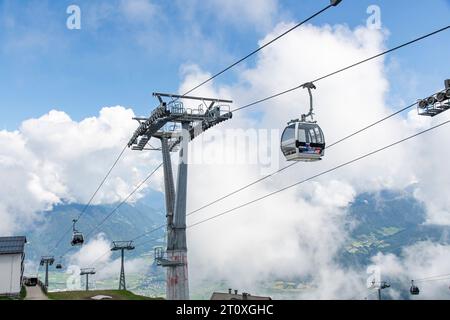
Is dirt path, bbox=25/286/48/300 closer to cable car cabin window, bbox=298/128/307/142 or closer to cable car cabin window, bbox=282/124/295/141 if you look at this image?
cable car cabin window, bbox=282/124/295/141

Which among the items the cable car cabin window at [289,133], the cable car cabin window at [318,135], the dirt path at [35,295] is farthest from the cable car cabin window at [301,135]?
the dirt path at [35,295]

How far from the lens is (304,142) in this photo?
2209 centimetres

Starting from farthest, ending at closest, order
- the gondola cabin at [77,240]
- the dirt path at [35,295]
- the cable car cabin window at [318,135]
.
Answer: the gondola cabin at [77,240] → the dirt path at [35,295] → the cable car cabin window at [318,135]

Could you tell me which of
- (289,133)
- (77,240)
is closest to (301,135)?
(289,133)

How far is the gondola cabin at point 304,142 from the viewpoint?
2208 cm

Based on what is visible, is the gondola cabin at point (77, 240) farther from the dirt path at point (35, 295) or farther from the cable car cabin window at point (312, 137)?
the cable car cabin window at point (312, 137)

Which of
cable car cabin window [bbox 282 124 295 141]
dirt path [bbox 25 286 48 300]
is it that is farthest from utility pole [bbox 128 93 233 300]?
dirt path [bbox 25 286 48 300]

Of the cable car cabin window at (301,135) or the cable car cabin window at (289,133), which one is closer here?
the cable car cabin window at (301,135)

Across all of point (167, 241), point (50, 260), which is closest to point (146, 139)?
point (167, 241)

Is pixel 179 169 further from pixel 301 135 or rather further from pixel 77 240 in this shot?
pixel 77 240
